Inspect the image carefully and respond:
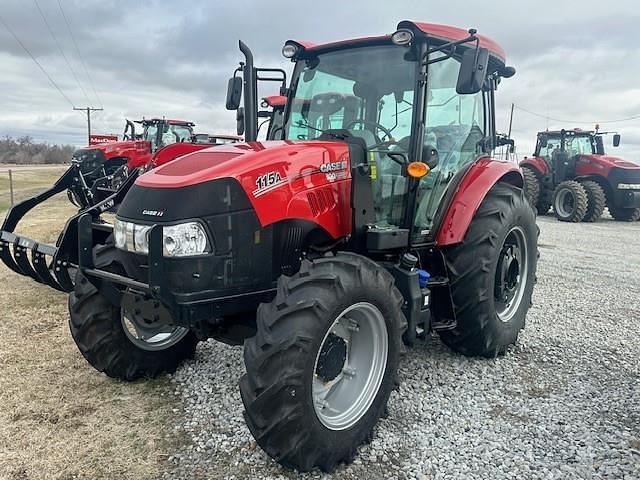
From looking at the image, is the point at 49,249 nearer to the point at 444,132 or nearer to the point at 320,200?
the point at 320,200

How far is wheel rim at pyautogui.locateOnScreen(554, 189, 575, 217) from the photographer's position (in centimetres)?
1521

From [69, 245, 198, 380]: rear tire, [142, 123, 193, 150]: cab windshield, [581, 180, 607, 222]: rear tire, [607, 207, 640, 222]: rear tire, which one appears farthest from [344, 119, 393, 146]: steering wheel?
[607, 207, 640, 222]: rear tire

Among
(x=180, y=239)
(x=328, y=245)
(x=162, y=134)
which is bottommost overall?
(x=328, y=245)

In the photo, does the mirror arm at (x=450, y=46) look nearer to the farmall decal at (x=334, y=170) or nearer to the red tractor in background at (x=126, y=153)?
the farmall decal at (x=334, y=170)

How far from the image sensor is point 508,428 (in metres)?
3.28

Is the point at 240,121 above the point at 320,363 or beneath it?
above

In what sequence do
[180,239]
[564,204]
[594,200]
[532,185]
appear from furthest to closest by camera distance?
[532,185], [564,204], [594,200], [180,239]

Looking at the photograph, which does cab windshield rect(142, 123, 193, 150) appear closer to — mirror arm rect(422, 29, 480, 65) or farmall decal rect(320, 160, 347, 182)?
mirror arm rect(422, 29, 480, 65)

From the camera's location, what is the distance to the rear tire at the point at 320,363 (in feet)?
8.39

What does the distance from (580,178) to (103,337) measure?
14.9m

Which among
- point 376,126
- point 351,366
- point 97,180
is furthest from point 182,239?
point 97,180

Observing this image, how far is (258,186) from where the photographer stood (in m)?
2.88

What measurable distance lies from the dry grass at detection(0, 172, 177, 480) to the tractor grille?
1.55m

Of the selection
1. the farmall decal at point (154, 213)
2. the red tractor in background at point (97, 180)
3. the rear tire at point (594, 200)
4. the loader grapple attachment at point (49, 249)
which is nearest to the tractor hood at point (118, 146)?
the red tractor in background at point (97, 180)
